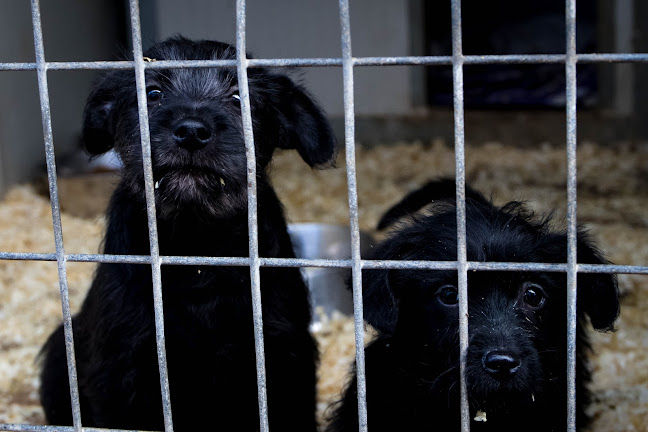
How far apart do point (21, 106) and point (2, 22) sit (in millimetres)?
699

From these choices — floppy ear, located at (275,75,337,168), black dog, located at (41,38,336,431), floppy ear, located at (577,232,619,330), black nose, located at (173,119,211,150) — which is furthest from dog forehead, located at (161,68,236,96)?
floppy ear, located at (577,232,619,330)

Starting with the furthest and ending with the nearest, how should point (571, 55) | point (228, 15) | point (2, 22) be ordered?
point (228, 15)
point (2, 22)
point (571, 55)

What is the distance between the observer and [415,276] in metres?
2.97

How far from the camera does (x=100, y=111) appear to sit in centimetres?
343

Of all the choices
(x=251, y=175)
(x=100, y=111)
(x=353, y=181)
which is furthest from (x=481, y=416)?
(x=100, y=111)

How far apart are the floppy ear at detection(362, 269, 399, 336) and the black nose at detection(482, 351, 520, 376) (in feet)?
1.34

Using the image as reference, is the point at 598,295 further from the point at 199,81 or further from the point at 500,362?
the point at 199,81

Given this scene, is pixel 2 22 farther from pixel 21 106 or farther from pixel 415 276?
pixel 415 276

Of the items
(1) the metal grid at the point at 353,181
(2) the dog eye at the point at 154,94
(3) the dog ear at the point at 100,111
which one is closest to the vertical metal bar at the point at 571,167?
(1) the metal grid at the point at 353,181

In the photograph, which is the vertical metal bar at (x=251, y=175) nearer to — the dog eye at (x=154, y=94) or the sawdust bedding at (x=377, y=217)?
the dog eye at (x=154, y=94)

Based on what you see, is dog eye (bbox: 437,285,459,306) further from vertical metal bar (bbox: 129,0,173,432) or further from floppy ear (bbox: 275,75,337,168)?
vertical metal bar (bbox: 129,0,173,432)

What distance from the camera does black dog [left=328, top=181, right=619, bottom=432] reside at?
270 cm

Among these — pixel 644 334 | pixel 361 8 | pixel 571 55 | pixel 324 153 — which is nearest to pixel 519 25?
pixel 361 8

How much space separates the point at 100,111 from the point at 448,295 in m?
1.54
